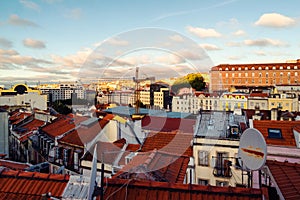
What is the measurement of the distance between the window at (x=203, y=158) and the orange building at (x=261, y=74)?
1807 inches

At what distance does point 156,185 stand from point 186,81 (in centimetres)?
196

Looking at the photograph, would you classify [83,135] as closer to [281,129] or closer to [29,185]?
[29,185]

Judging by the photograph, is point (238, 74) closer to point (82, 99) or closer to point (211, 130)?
point (211, 130)

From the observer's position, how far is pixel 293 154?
7.62 m

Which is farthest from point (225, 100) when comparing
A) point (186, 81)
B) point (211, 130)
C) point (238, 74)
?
point (238, 74)

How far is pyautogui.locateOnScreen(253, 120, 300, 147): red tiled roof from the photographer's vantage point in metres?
7.94

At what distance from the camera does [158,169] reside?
467 cm

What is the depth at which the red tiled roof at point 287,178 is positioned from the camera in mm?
3034

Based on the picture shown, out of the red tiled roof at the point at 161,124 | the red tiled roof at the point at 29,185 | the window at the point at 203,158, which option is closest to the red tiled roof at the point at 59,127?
the red tiled roof at the point at 161,124

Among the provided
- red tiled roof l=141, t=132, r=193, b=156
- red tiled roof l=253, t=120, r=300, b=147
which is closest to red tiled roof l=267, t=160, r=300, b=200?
red tiled roof l=141, t=132, r=193, b=156

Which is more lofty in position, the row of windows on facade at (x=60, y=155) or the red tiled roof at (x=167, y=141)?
the red tiled roof at (x=167, y=141)

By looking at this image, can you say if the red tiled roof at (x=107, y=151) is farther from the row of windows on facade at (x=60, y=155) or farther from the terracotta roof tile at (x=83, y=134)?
the row of windows on facade at (x=60, y=155)

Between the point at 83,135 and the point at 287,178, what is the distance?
6.06 metres

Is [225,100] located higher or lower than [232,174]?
higher
